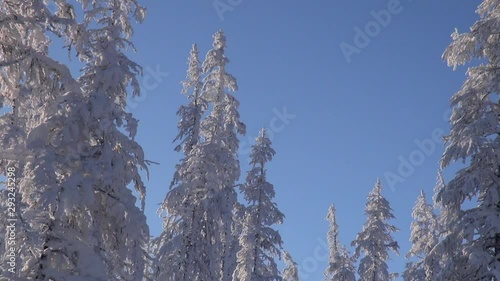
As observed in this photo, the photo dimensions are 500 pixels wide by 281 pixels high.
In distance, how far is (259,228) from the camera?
27.2 metres

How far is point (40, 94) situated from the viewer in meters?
10.4

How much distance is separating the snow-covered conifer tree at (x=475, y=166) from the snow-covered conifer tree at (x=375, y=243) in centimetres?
1764

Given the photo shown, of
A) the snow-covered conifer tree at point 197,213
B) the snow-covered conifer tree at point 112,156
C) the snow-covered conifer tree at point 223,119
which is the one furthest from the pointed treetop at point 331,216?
the snow-covered conifer tree at point 112,156

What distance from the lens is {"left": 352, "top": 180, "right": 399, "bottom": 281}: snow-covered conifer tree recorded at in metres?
31.3

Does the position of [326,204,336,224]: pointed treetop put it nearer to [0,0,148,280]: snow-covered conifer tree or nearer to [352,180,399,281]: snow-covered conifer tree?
[352,180,399,281]: snow-covered conifer tree

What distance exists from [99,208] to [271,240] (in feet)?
57.6

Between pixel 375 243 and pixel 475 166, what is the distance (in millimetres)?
18769

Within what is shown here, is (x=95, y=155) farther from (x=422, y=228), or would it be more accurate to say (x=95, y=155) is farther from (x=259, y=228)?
(x=422, y=228)

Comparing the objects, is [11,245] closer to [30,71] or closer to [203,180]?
[30,71]

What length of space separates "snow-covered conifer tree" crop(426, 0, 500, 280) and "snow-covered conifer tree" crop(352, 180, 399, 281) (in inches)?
694

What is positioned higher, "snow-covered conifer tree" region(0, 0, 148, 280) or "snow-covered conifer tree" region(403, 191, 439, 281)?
"snow-covered conifer tree" region(403, 191, 439, 281)

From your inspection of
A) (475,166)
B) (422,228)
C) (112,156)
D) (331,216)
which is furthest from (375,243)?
(112,156)

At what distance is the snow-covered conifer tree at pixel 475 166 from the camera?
12.8m

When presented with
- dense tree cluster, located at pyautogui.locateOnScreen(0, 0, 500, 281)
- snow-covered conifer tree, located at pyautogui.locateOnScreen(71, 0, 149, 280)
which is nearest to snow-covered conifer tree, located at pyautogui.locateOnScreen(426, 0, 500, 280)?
dense tree cluster, located at pyautogui.locateOnScreen(0, 0, 500, 281)
